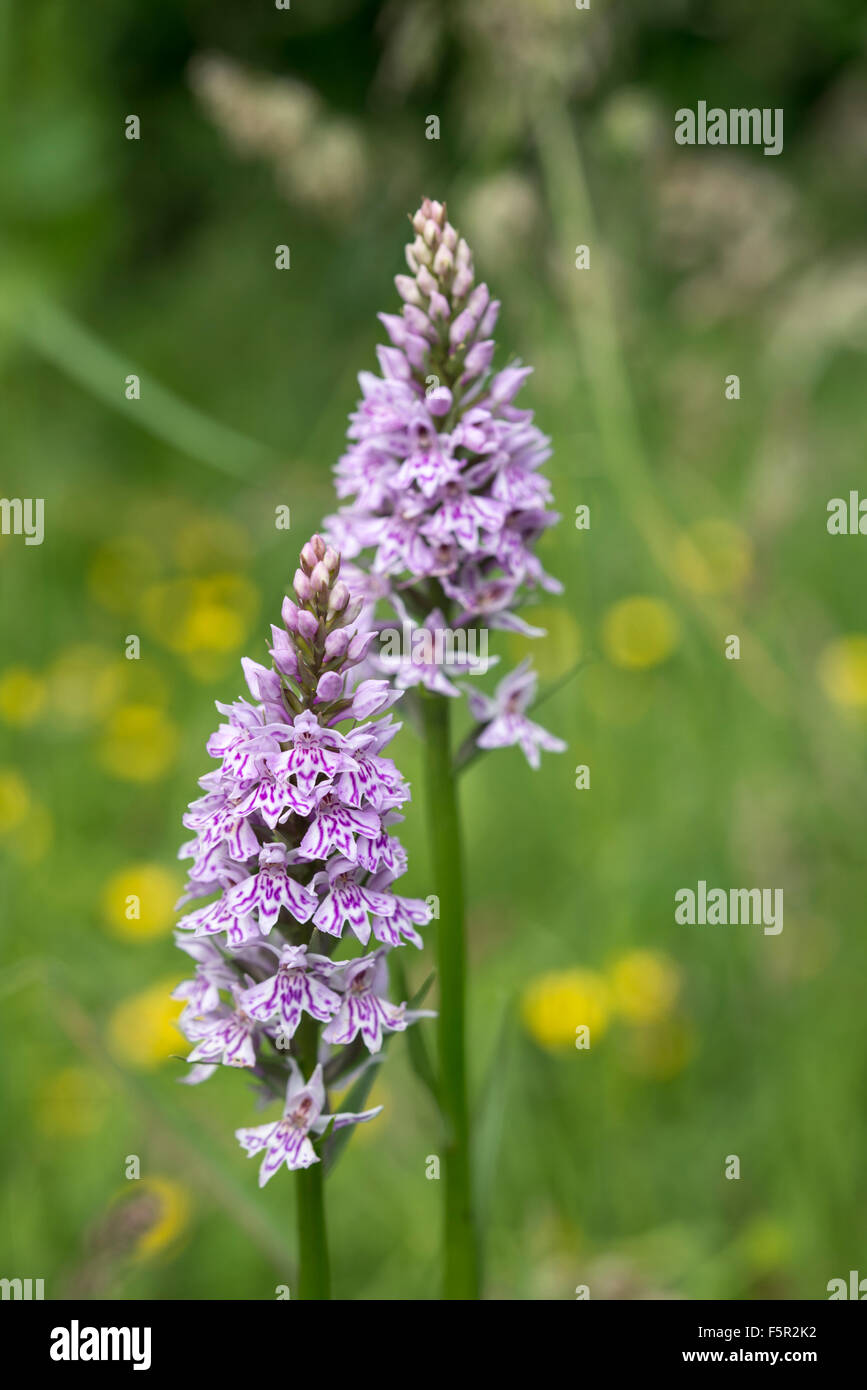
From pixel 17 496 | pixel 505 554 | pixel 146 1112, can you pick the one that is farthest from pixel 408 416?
pixel 17 496

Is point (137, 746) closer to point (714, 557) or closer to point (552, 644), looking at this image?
point (552, 644)

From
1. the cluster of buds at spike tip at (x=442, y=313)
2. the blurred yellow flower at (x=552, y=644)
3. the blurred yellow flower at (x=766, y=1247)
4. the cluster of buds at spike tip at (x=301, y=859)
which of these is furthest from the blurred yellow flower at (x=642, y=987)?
the cluster of buds at spike tip at (x=442, y=313)

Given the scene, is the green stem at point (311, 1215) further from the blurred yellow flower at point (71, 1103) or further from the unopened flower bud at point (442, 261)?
the blurred yellow flower at point (71, 1103)

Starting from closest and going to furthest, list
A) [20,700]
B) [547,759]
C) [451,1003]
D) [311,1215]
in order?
[311,1215], [451,1003], [20,700], [547,759]

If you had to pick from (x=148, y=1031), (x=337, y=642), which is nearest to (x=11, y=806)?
(x=148, y=1031)
